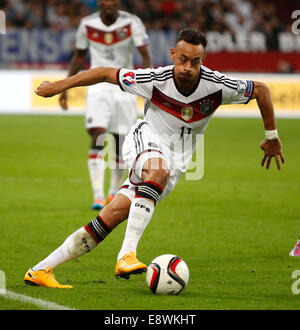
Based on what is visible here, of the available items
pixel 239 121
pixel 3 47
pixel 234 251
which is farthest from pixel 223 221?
pixel 3 47

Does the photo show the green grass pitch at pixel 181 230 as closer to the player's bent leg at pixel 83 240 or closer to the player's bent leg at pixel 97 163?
the player's bent leg at pixel 83 240

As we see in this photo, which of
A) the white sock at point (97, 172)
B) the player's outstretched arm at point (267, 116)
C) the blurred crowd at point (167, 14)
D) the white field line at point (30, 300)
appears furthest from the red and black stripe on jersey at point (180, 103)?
the blurred crowd at point (167, 14)

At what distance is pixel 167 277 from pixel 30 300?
95cm

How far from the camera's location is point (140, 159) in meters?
5.70

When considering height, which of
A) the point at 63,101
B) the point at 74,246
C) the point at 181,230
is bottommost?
the point at 74,246

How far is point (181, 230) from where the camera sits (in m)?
8.35

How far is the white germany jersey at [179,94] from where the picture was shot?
229 inches

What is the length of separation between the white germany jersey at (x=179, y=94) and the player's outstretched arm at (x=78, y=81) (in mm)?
84

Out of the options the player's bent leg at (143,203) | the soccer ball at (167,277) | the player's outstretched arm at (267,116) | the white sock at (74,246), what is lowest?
the soccer ball at (167,277)

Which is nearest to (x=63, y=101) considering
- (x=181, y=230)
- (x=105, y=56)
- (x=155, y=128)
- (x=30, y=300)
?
(x=105, y=56)

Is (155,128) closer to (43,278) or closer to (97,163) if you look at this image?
(43,278)

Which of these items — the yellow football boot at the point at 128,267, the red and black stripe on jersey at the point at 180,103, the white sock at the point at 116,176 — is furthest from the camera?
the white sock at the point at 116,176

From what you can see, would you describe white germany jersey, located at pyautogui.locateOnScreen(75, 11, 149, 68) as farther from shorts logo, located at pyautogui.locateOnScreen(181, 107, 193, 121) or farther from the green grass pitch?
Answer: shorts logo, located at pyautogui.locateOnScreen(181, 107, 193, 121)

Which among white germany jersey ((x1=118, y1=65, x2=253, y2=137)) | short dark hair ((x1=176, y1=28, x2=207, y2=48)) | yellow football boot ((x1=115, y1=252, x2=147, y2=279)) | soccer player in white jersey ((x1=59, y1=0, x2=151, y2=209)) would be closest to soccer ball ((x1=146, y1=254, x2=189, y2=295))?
yellow football boot ((x1=115, y1=252, x2=147, y2=279))
